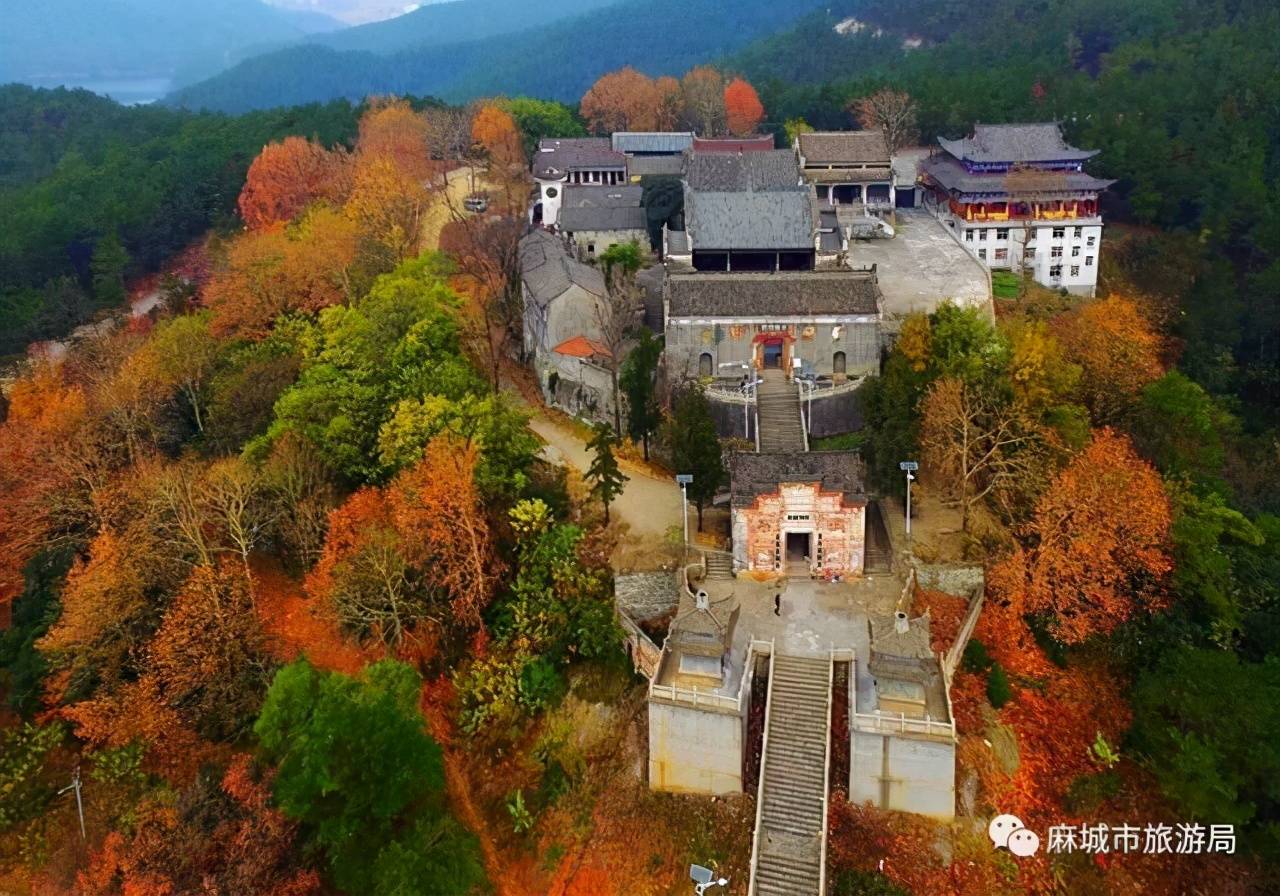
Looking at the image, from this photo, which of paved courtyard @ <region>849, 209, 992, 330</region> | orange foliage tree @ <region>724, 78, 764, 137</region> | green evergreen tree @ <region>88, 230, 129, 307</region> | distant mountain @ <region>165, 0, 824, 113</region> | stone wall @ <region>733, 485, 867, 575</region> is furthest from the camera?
distant mountain @ <region>165, 0, 824, 113</region>

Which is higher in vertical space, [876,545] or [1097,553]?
[1097,553]

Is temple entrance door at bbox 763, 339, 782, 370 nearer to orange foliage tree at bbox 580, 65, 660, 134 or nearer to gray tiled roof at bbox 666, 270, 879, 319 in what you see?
gray tiled roof at bbox 666, 270, 879, 319

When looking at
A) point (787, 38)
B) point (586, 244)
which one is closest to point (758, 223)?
point (586, 244)

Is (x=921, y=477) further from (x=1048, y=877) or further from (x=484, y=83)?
(x=484, y=83)

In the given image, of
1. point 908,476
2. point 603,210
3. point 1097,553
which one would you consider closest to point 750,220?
point 603,210

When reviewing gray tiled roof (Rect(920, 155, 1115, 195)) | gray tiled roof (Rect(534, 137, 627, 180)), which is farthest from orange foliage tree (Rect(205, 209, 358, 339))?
gray tiled roof (Rect(920, 155, 1115, 195))

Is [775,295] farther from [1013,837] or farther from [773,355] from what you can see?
[1013,837]

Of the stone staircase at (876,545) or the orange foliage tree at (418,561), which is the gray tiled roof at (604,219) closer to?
the orange foliage tree at (418,561)
